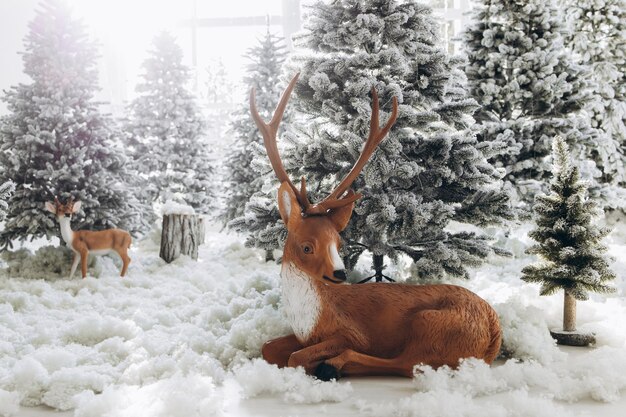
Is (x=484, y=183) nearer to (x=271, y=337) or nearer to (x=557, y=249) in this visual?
(x=557, y=249)

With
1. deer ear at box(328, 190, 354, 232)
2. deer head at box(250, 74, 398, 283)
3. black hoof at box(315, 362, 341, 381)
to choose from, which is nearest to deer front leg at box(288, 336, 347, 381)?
black hoof at box(315, 362, 341, 381)

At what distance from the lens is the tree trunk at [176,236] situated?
720 centimetres

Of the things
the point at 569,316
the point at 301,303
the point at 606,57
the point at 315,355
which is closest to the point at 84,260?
the point at 301,303

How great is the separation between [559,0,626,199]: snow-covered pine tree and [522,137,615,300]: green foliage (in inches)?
184

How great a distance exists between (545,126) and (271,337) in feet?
14.9

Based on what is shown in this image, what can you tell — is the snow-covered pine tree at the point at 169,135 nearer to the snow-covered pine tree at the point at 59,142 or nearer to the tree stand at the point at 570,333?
the snow-covered pine tree at the point at 59,142

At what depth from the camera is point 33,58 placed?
22.2 feet

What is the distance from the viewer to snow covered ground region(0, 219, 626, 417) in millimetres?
2301

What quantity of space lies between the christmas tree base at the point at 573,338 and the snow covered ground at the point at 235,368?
0.32 feet

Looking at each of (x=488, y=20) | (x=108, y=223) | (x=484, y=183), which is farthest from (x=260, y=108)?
(x=484, y=183)

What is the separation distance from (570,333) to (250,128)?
5.91 meters

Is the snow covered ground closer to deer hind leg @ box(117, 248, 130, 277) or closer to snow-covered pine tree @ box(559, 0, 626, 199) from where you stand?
deer hind leg @ box(117, 248, 130, 277)

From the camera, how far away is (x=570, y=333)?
3.56 m

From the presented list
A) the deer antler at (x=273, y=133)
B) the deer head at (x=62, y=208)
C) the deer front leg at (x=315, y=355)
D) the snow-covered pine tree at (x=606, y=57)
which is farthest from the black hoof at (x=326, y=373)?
the snow-covered pine tree at (x=606, y=57)
